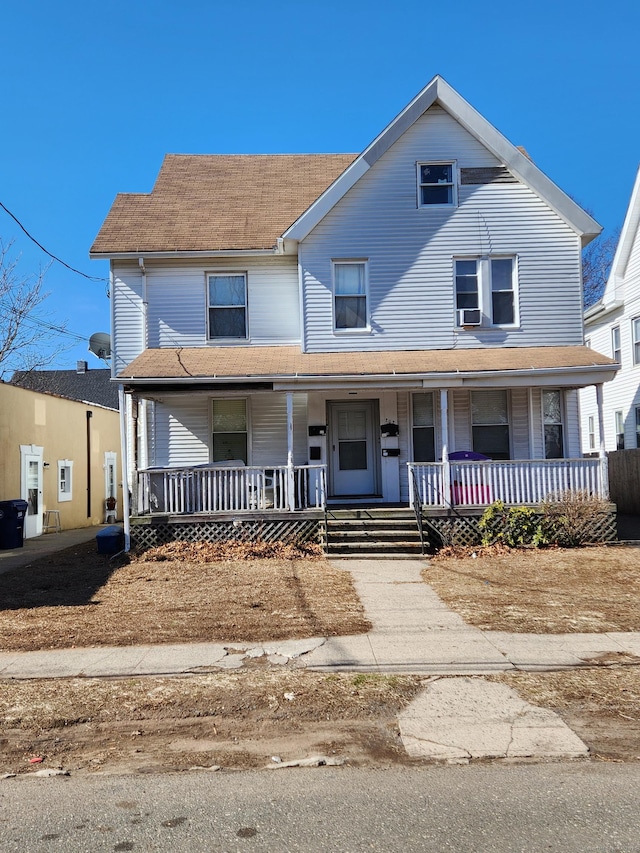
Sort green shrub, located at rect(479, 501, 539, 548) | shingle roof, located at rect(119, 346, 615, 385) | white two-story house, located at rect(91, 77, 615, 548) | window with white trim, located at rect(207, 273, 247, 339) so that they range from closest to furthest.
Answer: green shrub, located at rect(479, 501, 539, 548)
shingle roof, located at rect(119, 346, 615, 385)
white two-story house, located at rect(91, 77, 615, 548)
window with white trim, located at rect(207, 273, 247, 339)

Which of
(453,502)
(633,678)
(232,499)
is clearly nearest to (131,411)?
(232,499)

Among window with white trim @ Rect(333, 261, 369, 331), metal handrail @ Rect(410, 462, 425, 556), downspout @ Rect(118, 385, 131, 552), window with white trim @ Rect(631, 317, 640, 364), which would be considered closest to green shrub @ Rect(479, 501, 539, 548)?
metal handrail @ Rect(410, 462, 425, 556)

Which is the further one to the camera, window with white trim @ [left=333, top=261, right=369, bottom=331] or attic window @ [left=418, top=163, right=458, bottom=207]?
attic window @ [left=418, top=163, right=458, bottom=207]

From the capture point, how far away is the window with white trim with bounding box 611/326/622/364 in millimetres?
21408

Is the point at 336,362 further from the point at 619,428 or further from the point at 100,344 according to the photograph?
the point at 619,428

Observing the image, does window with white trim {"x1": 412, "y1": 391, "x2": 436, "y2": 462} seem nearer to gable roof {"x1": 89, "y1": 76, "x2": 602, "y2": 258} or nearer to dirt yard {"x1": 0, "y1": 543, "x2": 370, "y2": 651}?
dirt yard {"x1": 0, "y1": 543, "x2": 370, "y2": 651}

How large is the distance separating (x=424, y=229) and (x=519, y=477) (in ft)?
19.5

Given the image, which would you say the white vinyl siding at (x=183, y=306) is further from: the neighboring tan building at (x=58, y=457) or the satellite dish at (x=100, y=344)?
the neighboring tan building at (x=58, y=457)

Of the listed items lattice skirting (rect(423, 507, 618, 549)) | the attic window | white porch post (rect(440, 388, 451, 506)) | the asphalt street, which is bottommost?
the asphalt street

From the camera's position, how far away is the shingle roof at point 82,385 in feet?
118

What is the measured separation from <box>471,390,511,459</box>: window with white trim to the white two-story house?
32mm

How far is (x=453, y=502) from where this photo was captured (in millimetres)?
13742

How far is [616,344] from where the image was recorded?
21.7 m

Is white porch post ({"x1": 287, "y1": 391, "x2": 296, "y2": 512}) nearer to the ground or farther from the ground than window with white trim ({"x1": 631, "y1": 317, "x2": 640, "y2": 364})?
nearer to the ground
